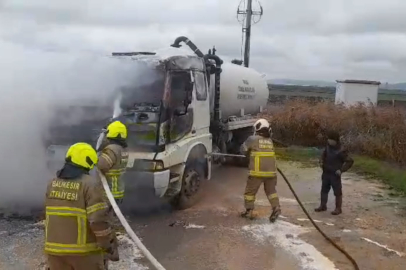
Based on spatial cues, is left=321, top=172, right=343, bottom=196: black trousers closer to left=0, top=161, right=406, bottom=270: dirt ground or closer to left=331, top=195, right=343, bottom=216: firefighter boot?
left=331, top=195, right=343, bottom=216: firefighter boot

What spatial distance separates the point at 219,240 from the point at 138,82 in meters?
2.84

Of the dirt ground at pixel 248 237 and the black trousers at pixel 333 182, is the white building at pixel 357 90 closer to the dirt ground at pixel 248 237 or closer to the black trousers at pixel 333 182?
the dirt ground at pixel 248 237

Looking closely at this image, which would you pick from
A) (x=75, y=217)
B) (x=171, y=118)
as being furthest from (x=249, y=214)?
(x=75, y=217)

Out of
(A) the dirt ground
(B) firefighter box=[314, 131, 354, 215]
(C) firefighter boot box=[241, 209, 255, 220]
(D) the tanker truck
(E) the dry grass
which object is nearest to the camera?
(A) the dirt ground

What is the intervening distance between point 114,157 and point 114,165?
133mm

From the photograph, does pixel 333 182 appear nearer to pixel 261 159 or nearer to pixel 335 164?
pixel 335 164

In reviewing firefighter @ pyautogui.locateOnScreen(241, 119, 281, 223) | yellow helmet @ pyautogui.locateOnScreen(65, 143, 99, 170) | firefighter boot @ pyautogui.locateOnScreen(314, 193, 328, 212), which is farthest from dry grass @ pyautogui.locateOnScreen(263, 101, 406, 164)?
yellow helmet @ pyautogui.locateOnScreen(65, 143, 99, 170)

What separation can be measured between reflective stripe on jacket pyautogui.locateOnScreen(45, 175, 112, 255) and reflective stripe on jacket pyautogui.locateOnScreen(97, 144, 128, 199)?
206cm

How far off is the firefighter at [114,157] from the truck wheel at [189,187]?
6.05 ft

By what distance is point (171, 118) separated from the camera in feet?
26.4

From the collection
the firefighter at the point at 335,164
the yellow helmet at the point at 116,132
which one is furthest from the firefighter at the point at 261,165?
the yellow helmet at the point at 116,132

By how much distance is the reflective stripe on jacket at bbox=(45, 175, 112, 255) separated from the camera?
4.05 meters

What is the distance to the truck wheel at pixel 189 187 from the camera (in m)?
8.72

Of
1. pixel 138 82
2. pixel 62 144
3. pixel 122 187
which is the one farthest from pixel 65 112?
pixel 122 187
